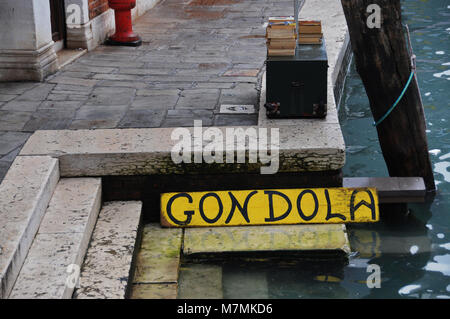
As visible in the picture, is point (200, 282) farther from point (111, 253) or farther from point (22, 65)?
point (22, 65)

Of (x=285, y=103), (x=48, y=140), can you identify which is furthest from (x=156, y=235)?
(x=285, y=103)

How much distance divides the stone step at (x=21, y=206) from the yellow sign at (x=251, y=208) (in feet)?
2.69

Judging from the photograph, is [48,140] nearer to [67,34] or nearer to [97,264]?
[97,264]

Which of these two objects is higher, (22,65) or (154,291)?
(22,65)

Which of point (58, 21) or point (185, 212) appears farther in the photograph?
point (58, 21)

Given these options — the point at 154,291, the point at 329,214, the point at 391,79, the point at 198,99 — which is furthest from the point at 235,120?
the point at 154,291

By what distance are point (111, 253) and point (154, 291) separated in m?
0.35

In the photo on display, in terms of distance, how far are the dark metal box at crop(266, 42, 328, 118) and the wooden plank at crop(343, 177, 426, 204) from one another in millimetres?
586

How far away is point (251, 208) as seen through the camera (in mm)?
5039

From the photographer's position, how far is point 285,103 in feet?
17.8

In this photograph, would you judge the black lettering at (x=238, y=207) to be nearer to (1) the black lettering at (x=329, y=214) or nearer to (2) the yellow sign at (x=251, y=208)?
(2) the yellow sign at (x=251, y=208)

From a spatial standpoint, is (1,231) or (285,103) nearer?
(1,231)

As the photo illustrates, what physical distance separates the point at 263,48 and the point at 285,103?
3236 mm

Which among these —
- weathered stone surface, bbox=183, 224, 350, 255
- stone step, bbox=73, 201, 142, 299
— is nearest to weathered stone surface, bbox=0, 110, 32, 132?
stone step, bbox=73, 201, 142, 299
